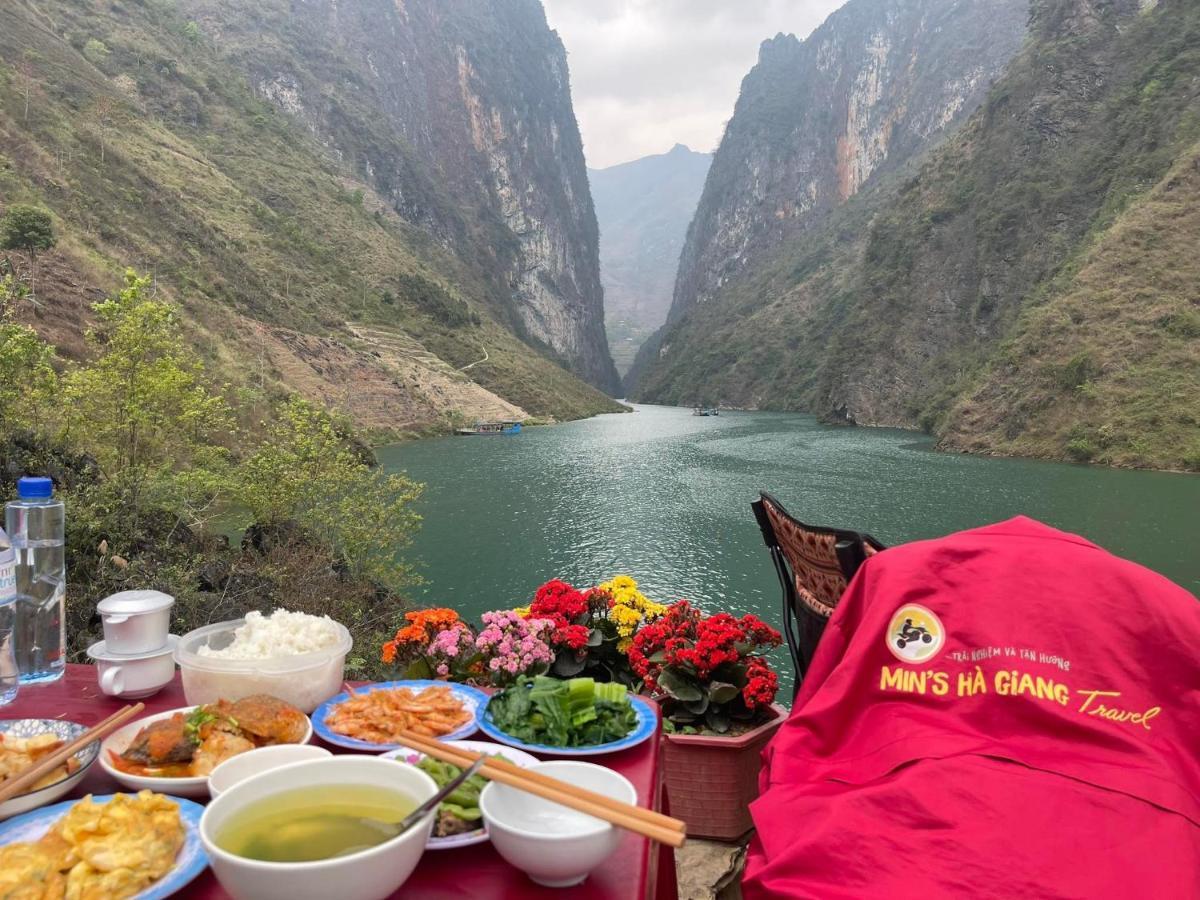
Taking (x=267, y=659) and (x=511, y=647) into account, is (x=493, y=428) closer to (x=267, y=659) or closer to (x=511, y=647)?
(x=511, y=647)

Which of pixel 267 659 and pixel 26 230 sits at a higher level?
pixel 26 230

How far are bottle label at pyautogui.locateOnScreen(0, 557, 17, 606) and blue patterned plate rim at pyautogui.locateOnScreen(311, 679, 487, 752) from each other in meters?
0.78

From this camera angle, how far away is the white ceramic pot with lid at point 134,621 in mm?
1746

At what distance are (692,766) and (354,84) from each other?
10372cm

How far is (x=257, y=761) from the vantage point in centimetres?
132

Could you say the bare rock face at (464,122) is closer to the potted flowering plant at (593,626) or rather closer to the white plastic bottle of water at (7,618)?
the potted flowering plant at (593,626)

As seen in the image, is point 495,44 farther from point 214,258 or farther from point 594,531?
point 594,531

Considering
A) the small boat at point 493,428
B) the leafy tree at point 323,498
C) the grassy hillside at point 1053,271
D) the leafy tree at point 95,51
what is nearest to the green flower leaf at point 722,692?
the leafy tree at point 323,498

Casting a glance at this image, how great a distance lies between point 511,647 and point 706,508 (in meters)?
18.3

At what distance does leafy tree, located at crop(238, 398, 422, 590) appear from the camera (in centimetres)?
1038

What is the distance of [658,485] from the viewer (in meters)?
25.0

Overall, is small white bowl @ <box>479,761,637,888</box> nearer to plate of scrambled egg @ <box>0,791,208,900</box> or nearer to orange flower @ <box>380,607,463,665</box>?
plate of scrambled egg @ <box>0,791,208,900</box>

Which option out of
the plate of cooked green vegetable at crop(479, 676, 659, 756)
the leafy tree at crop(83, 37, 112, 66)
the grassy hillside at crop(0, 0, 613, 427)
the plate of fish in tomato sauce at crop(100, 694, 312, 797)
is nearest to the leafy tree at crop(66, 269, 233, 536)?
the plate of fish in tomato sauce at crop(100, 694, 312, 797)

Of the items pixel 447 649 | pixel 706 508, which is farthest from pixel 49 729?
pixel 706 508
